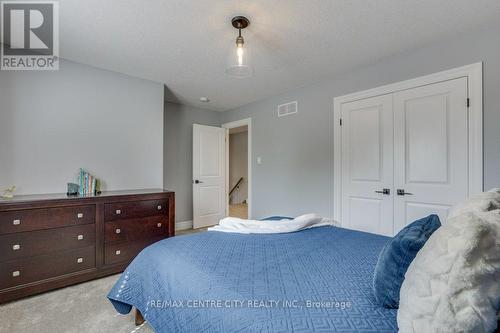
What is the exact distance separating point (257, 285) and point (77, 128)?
293 cm

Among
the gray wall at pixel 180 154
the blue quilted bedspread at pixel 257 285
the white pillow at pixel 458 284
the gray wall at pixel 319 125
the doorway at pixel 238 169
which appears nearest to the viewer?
the white pillow at pixel 458 284

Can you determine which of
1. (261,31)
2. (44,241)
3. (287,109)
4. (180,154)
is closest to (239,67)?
(261,31)

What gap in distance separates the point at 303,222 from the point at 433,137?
5.53 ft

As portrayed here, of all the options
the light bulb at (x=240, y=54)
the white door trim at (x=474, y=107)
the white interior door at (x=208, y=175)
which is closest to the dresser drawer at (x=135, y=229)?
the white interior door at (x=208, y=175)

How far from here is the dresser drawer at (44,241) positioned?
6.77ft

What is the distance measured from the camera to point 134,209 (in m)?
2.76

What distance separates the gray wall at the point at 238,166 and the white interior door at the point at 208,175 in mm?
3119

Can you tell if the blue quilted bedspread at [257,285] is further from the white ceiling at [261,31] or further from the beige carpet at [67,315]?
the white ceiling at [261,31]

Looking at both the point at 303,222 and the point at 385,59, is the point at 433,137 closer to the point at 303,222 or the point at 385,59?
the point at 385,59

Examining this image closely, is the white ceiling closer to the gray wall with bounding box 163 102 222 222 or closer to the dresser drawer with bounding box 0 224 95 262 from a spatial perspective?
the gray wall with bounding box 163 102 222 222

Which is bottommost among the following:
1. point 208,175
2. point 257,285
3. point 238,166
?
point 257,285

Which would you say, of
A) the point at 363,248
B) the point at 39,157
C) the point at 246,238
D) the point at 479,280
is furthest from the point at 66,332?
the point at 479,280

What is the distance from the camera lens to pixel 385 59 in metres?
2.73

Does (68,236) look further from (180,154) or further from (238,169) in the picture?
(238,169)
